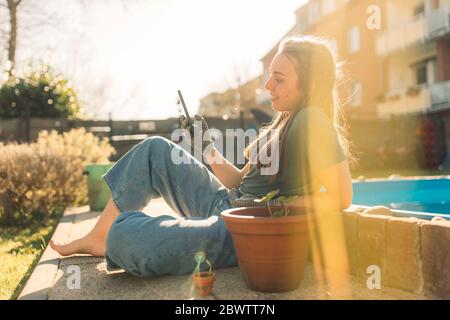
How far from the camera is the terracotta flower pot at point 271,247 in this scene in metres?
2.00

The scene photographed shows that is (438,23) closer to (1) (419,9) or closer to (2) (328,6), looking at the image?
(1) (419,9)

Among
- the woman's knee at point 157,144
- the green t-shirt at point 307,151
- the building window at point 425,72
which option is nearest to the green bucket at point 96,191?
the woman's knee at point 157,144

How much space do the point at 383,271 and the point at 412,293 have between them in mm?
193

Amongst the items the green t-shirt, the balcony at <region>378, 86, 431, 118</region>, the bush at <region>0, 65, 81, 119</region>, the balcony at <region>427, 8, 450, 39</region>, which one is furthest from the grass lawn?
the balcony at <region>378, 86, 431, 118</region>

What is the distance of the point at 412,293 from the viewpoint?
2182 millimetres

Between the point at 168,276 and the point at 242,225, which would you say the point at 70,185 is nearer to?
the point at 168,276

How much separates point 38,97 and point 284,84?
994cm

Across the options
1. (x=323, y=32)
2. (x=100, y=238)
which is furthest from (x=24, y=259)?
(x=323, y=32)

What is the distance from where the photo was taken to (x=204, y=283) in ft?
6.97

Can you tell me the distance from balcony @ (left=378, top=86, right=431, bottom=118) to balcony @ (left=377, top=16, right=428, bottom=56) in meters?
1.75

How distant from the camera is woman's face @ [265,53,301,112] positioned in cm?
246

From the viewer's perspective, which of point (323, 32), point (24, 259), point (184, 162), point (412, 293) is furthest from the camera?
point (323, 32)

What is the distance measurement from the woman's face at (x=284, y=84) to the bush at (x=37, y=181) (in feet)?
13.0

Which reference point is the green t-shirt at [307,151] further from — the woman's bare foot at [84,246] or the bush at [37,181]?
the bush at [37,181]
